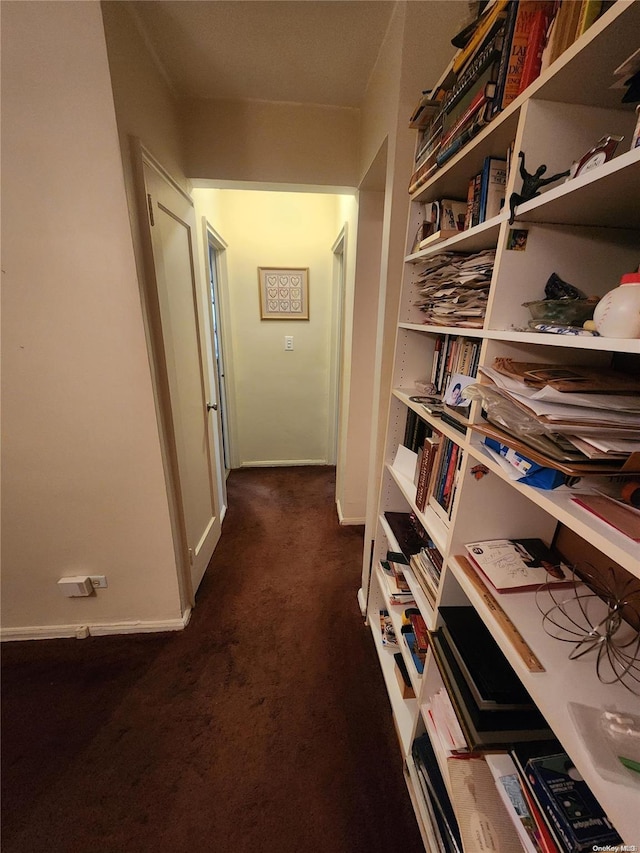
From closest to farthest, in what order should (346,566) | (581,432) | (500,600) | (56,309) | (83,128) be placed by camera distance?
1. (581,432)
2. (500,600)
3. (83,128)
4. (56,309)
5. (346,566)

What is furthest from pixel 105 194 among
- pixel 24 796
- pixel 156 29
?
pixel 24 796

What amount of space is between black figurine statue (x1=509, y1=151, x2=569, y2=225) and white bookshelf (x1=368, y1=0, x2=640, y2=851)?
0.01 meters

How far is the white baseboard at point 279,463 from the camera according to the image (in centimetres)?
347

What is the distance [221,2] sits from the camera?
113 centimetres

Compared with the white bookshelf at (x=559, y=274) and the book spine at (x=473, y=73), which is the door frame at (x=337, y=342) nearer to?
the book spine at (x=473, y=73)

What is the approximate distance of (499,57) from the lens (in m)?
0.67

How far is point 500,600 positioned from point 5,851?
163 centimetres

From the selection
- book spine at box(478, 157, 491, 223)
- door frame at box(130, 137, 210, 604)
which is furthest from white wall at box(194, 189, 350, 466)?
book spine at box(478, 157, 491, 223)

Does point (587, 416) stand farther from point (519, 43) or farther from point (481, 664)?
point (519, 43)

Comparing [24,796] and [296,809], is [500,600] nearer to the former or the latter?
[296,809]

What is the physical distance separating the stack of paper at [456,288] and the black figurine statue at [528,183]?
201mm

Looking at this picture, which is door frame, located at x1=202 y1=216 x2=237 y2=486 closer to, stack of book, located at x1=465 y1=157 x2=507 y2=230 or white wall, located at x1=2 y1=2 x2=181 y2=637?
white wall, located at x1=2 y1=2 x2=181 y2=637

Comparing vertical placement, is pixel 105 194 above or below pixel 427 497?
above

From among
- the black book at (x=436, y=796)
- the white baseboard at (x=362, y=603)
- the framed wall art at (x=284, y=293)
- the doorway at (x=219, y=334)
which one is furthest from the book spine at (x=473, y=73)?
the framed wall art at (x=284, y=293)
